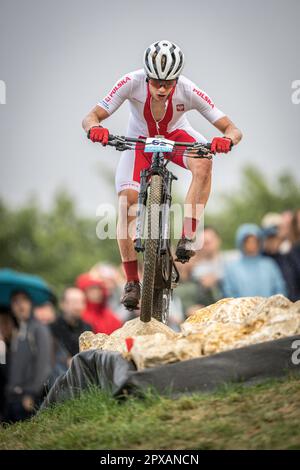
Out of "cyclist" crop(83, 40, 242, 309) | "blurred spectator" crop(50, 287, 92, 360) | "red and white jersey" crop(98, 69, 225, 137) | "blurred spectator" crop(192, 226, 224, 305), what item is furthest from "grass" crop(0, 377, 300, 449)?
"blurred spectator" crop(192, 226, 224, 305)

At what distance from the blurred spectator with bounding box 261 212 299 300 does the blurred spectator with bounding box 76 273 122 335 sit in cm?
243

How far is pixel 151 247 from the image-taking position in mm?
10797

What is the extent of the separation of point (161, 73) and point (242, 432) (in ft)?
13.6

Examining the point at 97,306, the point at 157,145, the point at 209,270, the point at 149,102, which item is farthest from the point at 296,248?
the point at 157,145

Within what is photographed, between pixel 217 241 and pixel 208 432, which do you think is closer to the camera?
pixel 208 432

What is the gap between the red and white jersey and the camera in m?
11.5

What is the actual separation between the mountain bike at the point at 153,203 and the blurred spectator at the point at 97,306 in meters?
4.49

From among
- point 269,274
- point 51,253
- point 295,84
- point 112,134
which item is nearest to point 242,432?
point 112,134

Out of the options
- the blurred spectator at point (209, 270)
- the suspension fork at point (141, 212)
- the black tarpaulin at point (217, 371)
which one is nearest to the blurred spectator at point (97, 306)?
the blurred spectator at point (209, 270)

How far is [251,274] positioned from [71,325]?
102 inches

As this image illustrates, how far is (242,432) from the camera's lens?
27.6 ft

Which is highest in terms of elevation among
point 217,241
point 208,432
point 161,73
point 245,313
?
point 161,73

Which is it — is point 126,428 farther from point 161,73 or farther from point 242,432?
point 161,73

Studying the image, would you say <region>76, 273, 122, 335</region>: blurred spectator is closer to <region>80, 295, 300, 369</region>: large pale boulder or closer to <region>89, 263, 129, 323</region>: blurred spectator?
<region>89, 263, 129, 323</region>: blurred spectator
